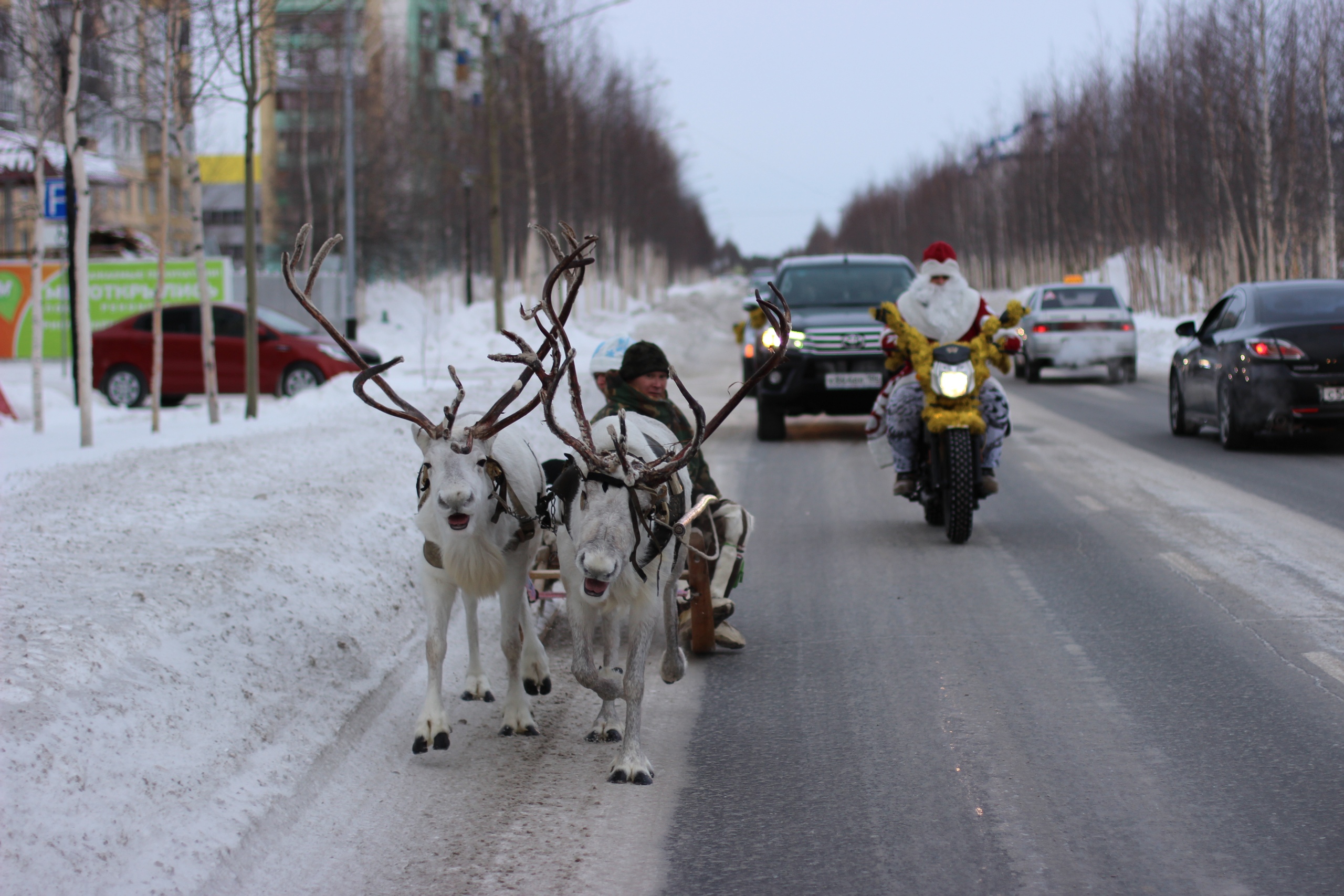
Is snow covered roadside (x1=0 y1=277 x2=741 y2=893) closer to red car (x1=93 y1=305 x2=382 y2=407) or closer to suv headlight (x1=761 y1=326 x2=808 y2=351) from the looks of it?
suv headlight (x1=761 y1=326 x2=808 y2=351)

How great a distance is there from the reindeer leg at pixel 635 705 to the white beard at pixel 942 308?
5130 mm

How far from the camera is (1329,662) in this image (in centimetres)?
601

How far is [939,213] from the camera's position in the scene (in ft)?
335

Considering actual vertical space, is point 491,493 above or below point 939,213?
below

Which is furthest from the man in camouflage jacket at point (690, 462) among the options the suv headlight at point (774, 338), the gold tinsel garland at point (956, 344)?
the suv headlight at point (774, 338)

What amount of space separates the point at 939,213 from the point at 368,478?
96.4 meters

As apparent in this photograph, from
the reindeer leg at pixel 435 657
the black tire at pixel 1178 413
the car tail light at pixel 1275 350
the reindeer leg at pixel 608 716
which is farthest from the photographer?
the black tire at pixel 1178 413

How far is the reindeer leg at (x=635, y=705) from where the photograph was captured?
4.77 meters

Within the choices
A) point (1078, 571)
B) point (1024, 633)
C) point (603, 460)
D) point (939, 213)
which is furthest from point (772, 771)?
point (939, 213)

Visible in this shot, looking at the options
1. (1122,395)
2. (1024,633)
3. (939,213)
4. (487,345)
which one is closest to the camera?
(1024,633)

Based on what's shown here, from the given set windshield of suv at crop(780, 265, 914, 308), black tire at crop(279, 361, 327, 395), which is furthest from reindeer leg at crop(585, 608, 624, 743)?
black tire at crop(279, 361, 327, 395)

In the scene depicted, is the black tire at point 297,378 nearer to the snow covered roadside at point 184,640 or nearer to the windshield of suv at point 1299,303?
the snow covered roadside at point 184,640

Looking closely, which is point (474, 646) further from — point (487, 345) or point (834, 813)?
point (487, 345)

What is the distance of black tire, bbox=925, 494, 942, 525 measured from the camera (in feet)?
32.4
